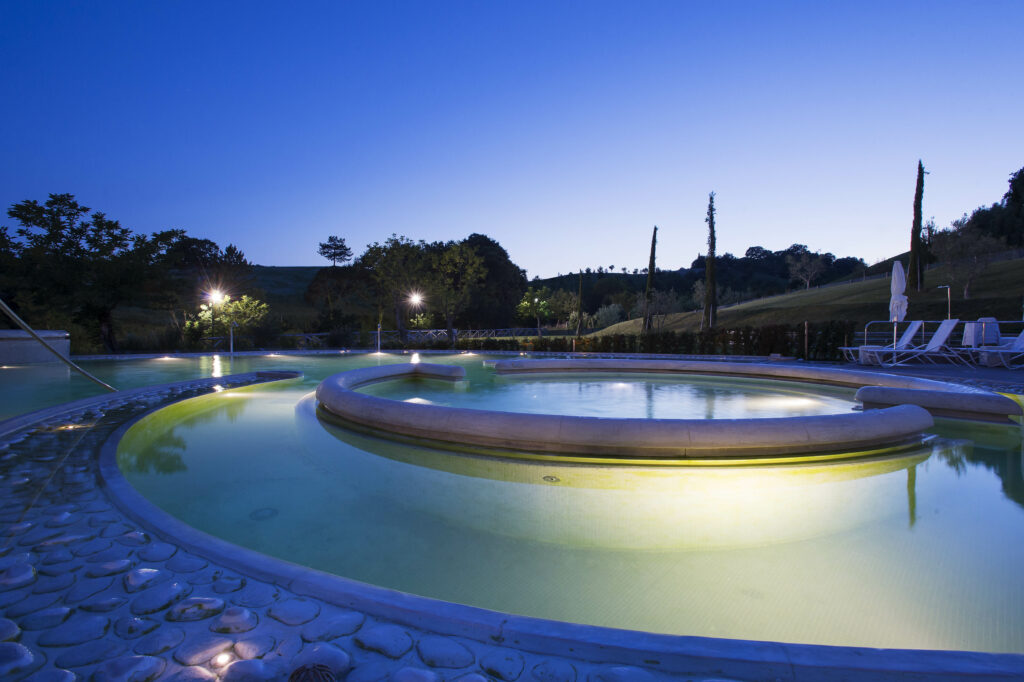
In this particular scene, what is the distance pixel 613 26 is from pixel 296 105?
1018 centimetres

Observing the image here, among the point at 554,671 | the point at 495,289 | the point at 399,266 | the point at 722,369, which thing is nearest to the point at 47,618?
the point at 554,671

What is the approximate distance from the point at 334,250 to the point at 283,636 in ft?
163

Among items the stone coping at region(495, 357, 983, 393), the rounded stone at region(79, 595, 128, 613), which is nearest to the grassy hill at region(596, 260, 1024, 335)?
the stone coping at region(495, 357, 983, 393)

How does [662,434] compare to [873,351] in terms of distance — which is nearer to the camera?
[662,434]

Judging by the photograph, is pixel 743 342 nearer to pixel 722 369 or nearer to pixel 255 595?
pixel 722 369

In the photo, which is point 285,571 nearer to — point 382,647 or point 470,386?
point 382,647

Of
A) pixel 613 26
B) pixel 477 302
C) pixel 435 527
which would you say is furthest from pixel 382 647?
pixel 477 302

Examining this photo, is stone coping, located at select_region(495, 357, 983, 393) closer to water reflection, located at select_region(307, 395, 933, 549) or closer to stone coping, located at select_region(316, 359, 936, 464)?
stone coping, located at select_region(316, 359, 936, 464)

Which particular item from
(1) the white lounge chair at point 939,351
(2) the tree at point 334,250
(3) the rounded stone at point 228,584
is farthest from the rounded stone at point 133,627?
(2) the tree at point 334,250

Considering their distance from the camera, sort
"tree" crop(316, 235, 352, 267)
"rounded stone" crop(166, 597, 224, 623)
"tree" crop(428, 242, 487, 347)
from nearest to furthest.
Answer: "rounded stone" crop(166, 597, 224, 623) < "tree" crop(428, 242, 487, 347) < "tree" crop(316, 235, 352, 267)

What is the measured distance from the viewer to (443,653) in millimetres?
1426

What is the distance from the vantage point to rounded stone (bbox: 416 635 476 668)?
4.50 ft

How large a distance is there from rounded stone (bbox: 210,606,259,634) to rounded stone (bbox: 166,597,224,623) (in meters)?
0.05

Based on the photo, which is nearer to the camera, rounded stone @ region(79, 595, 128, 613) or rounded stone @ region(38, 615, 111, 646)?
rounded stone @ region(38, 615, 111, 646)
